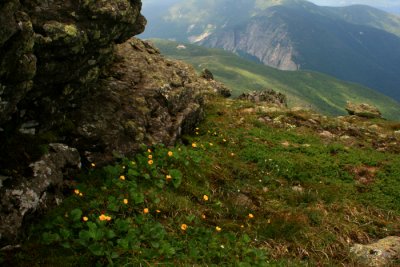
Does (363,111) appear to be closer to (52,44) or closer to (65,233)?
(52,44)

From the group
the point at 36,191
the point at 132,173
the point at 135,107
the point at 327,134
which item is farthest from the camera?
the point at 327,134

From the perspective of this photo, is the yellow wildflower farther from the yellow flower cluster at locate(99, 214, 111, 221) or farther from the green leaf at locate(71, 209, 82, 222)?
the green leaf at locate(71, 209, 82, 222)

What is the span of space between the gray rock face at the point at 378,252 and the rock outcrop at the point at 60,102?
831cm

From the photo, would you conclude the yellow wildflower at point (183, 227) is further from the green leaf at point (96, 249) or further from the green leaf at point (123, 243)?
the green leaf at point (96, 249)

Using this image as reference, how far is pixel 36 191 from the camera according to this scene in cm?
912

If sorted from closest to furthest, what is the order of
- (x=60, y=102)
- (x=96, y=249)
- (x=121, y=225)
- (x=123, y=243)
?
(x=96, y=249) → (x=123, y=243) → (x=121, y=225) → (x=60, y=102)

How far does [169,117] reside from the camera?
17641mm

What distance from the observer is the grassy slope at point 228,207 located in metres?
8.53

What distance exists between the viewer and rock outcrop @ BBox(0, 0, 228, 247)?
852 centimetres

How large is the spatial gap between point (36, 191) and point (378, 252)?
1055 centimetres

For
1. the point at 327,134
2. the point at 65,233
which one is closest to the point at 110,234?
the point at 65,233

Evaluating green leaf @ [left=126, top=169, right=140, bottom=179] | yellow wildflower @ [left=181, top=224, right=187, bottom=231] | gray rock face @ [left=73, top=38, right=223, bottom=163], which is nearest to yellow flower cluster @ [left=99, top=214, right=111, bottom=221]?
yellow wildflower @ [left=181, top=224, right=187, bottom=231]

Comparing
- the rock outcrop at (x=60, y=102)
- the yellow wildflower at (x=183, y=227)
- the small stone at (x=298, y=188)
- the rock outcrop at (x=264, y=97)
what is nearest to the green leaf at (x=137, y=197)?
the yellow wildflower at (x=183, y=227)

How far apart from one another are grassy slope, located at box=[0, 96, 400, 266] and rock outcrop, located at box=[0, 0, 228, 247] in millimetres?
811
